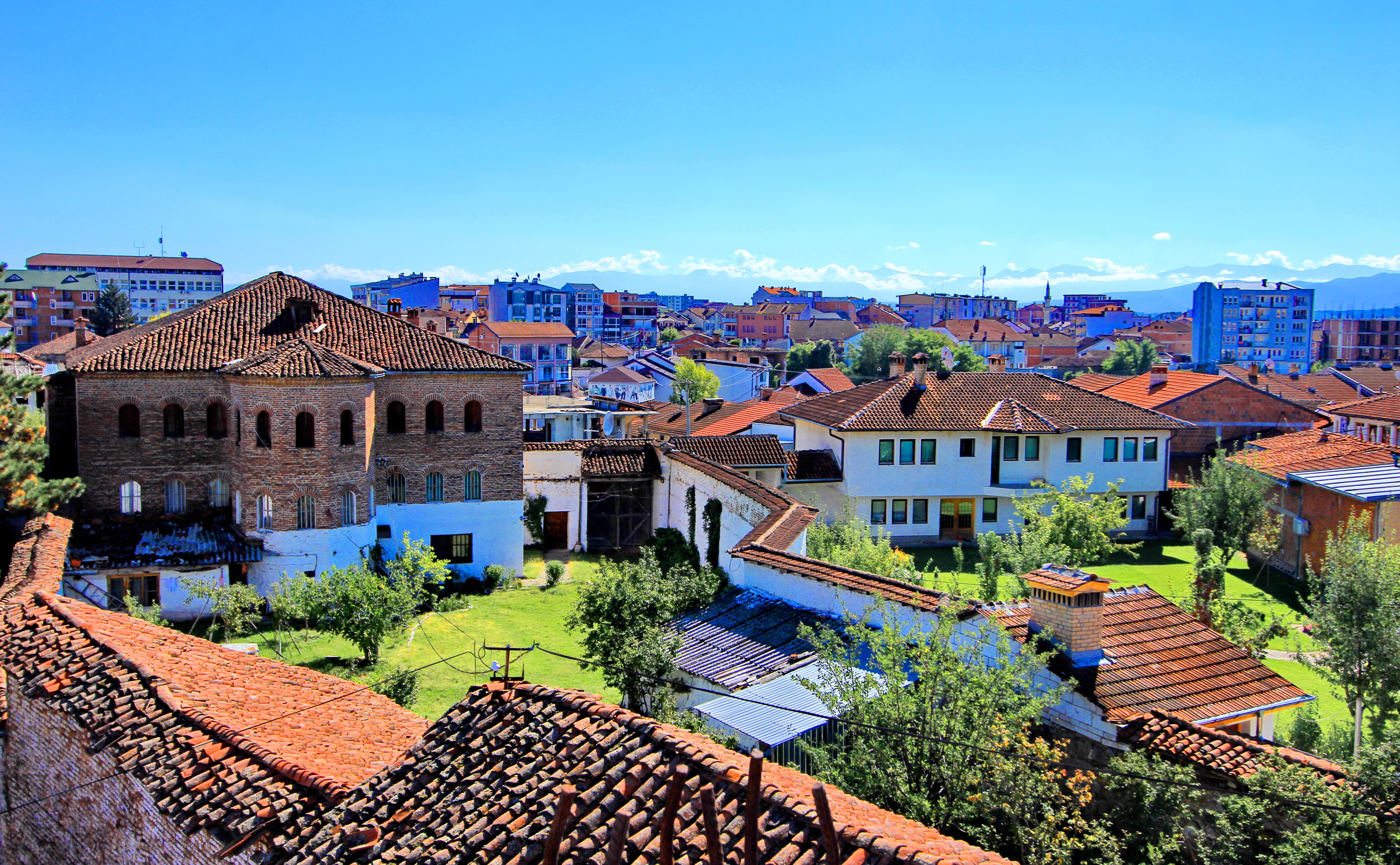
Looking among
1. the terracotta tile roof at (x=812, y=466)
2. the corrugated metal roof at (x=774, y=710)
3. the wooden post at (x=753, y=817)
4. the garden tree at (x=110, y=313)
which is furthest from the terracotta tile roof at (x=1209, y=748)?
the garden tree at (x=110, y=313)

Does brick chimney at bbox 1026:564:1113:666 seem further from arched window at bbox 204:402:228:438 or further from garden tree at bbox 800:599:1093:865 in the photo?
arched window at bbox 204:402:228:438

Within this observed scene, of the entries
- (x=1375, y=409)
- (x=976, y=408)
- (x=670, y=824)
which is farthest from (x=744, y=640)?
(x=1375, y=409)

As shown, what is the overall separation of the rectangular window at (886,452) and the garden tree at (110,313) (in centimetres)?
8625

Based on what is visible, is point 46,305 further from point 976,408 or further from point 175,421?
point 976,408

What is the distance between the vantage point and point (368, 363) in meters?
29.8

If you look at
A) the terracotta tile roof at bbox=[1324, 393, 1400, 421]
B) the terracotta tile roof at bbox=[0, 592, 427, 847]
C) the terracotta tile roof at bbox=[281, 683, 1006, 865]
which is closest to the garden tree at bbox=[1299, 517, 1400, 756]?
the terracotta tile roof at bbox=[281, 683, 1006, 865]

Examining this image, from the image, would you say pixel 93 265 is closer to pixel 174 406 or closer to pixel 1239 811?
pixel 174 406

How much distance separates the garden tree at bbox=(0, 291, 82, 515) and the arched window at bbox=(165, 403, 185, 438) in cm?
318

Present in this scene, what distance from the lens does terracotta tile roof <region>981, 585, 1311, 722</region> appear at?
1302cm

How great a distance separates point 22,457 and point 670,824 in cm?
2354

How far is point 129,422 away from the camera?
94.4 ft

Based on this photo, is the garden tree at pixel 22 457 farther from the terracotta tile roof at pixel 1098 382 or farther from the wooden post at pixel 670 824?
the terracotta tile roof at pixel 1098 382

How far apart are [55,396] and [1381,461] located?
37503 mm

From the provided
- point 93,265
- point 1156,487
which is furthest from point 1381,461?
point 93,265
